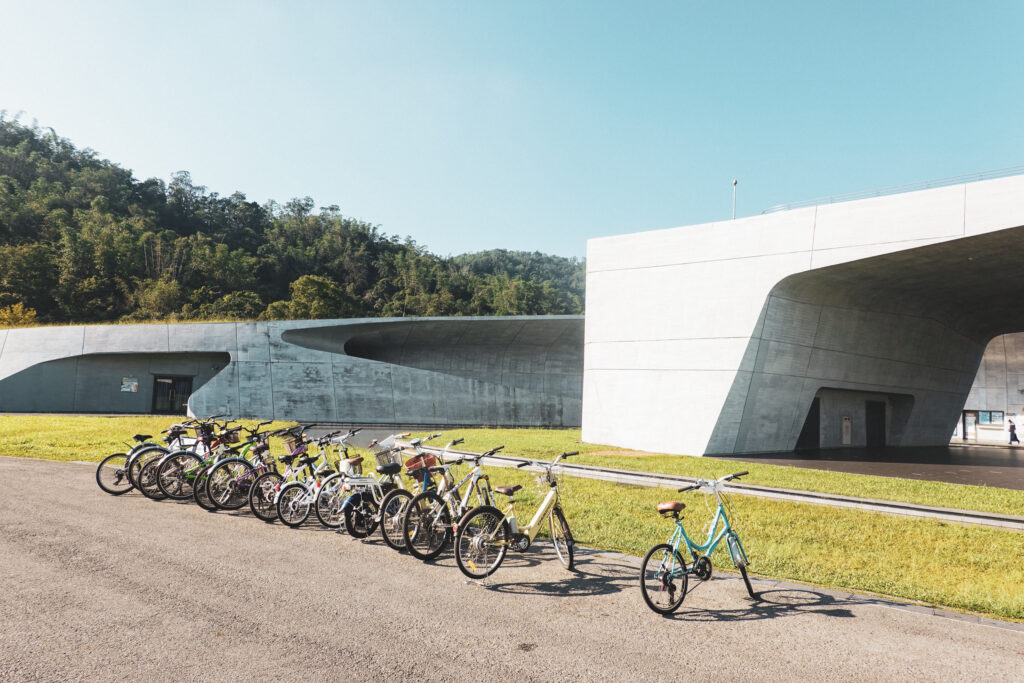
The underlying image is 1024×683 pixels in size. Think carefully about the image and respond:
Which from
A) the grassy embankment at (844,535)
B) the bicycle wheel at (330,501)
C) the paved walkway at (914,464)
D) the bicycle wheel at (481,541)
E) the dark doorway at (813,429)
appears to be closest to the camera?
the bicycle wheel at (481,541)

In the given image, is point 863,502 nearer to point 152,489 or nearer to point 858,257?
point 858,257

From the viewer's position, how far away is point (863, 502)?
369 inches

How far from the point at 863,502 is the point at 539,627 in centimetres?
713

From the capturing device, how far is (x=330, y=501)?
288 inches

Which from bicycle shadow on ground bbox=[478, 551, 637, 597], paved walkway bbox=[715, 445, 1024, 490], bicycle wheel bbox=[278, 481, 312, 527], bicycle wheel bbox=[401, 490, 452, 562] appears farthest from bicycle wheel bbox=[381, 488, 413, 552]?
paved walkway bbox=[715, 445, 1024, 490]

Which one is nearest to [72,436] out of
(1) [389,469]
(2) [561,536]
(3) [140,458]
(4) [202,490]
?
(3) [140,458]

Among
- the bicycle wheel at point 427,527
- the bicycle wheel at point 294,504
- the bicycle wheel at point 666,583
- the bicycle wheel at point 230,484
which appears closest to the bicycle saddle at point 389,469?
the bicycle wheel at point 427,527

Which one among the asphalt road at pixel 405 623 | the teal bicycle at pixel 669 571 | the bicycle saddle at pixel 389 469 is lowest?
the asphalt road at pixel 405 623

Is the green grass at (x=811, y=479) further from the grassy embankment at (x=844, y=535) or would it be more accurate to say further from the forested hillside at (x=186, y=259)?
the forested hillside at (x=186, y=259)

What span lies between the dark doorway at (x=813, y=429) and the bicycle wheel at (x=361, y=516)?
1965 cm

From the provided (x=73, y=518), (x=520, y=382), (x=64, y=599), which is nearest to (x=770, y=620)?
(x=64, y=599)

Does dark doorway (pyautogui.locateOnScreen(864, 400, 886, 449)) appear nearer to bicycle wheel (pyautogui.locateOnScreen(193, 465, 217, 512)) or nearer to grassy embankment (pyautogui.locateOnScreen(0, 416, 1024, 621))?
grassy embankment (pyautogui.locateOnScreen(0, 416, 1024, 621))

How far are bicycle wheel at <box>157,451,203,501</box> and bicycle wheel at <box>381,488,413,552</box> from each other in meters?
3.71

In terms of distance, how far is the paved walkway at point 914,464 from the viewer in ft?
46.2
